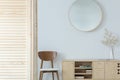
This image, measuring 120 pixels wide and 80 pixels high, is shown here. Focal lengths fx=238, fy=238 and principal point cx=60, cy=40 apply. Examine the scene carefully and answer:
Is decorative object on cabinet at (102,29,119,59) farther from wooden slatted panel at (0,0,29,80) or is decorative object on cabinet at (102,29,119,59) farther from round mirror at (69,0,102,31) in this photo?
wooden slatted panel at (0,0,29,80)

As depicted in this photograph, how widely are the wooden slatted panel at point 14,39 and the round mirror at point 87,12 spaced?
315 cm

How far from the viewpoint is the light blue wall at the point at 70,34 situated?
5258mm

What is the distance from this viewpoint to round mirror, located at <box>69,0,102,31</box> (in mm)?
5215

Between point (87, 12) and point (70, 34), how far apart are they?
61 cm

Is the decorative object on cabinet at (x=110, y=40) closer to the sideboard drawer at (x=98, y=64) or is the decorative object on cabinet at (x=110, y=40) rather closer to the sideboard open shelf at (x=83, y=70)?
the sideboard drawer at (x=98, y=64)

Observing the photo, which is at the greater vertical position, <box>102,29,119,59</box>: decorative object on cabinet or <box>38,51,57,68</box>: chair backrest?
<box>102,29,119,59</box>: decorative object on cabinet

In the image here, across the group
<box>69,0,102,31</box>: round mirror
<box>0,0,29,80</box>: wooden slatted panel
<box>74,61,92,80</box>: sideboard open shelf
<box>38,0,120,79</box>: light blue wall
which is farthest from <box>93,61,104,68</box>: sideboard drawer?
<box>0,0,29,80</box>: wooden slatted panel

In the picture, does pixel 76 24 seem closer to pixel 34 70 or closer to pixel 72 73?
pixel 72 73

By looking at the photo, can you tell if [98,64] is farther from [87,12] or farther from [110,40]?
[87,12]

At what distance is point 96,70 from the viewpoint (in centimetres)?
496

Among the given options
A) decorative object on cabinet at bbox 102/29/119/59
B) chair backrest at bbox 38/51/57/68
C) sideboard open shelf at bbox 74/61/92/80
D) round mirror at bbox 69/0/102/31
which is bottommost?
sideboard open shelf at bbox 74/61/92/80

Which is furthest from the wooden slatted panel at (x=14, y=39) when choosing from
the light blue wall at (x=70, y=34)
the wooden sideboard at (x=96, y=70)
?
the light blue wall at (x=70, y=34)

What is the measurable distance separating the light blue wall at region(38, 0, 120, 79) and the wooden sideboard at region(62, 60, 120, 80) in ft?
1.05

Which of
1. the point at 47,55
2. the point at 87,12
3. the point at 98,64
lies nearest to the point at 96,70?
the point at 98,64
